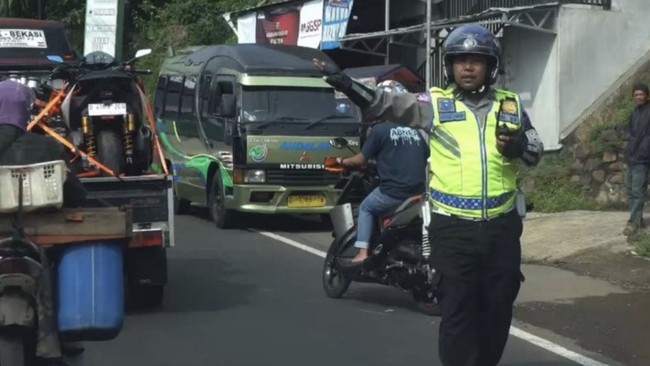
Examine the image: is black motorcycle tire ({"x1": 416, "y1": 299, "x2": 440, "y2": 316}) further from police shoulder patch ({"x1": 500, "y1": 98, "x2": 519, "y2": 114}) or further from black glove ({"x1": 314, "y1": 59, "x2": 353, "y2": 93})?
black glove ({"x1": 314, "y1": 59, "x2": 353, "y2": 93})

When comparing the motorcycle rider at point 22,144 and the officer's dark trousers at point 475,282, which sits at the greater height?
the motorcycle rider at point 22,144

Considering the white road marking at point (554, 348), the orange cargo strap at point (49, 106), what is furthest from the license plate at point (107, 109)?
the white road marking at point (554, 348)

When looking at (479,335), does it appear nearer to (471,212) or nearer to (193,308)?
(471,212)

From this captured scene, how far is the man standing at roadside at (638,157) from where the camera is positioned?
12.9 m

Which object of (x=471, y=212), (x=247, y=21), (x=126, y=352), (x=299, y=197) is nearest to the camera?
(x=471, y=212)

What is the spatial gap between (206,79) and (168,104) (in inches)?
84.1

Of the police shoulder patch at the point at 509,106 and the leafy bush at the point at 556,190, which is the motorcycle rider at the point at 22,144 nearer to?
the police shoulder patch at the point at 509,106

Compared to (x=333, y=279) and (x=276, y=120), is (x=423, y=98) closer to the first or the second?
(x=333, y=279)

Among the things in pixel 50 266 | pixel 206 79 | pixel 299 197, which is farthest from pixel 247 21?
pixel 50 266

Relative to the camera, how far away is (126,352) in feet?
27.1

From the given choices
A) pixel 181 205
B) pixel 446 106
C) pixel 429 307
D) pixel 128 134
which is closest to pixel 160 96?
pixel 181 205

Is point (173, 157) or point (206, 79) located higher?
point (206, 79)

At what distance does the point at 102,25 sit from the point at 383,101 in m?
21.3

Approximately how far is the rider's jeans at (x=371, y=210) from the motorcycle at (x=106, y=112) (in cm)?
212
